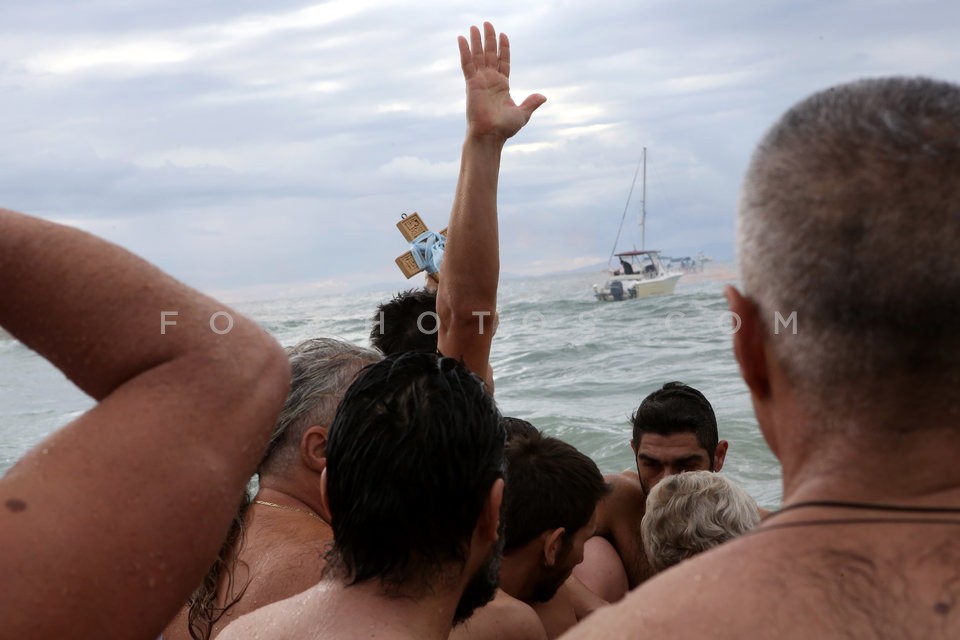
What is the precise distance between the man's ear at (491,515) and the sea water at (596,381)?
11.3ft

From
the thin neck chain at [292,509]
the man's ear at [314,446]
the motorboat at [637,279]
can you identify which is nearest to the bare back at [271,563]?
the thin neck chain at [292,509]

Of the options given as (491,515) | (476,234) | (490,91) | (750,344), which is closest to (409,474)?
(491,515)

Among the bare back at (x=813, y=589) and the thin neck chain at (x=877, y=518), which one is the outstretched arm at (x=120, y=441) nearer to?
the bare back at (x=813, y=589)

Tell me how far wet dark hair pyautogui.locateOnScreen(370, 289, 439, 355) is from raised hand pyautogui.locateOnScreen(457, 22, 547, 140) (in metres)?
1.22

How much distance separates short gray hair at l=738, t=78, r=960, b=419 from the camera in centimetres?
127

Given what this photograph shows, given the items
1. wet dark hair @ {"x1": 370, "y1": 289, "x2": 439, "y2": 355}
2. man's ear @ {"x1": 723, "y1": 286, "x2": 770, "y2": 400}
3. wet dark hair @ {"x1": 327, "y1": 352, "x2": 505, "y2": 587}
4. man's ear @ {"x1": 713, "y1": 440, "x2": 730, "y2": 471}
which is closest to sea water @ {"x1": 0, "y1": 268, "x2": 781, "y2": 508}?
wet dark hair @ {"x1": 370, "y1": 289, "x2": 439, "y2": 355}

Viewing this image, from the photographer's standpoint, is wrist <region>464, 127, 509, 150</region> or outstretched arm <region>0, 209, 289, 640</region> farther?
wrist <region>464, 127, 509, 150</region>

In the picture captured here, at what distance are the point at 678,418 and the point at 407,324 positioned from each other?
147 cm

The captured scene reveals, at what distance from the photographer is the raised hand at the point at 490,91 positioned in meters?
3.72

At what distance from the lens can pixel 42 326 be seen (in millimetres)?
1342

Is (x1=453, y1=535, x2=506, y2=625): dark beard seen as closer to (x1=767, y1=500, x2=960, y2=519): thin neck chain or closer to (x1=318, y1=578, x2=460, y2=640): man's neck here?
(x1=318, y1=578, x2=460, y2=640): man's neck

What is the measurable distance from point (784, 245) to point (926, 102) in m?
0.26

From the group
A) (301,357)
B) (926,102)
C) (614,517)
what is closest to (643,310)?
(614,517)

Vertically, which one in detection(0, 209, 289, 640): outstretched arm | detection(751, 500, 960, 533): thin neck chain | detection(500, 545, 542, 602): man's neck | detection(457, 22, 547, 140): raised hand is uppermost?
detection(457, 22, 547, 140): raised hand
